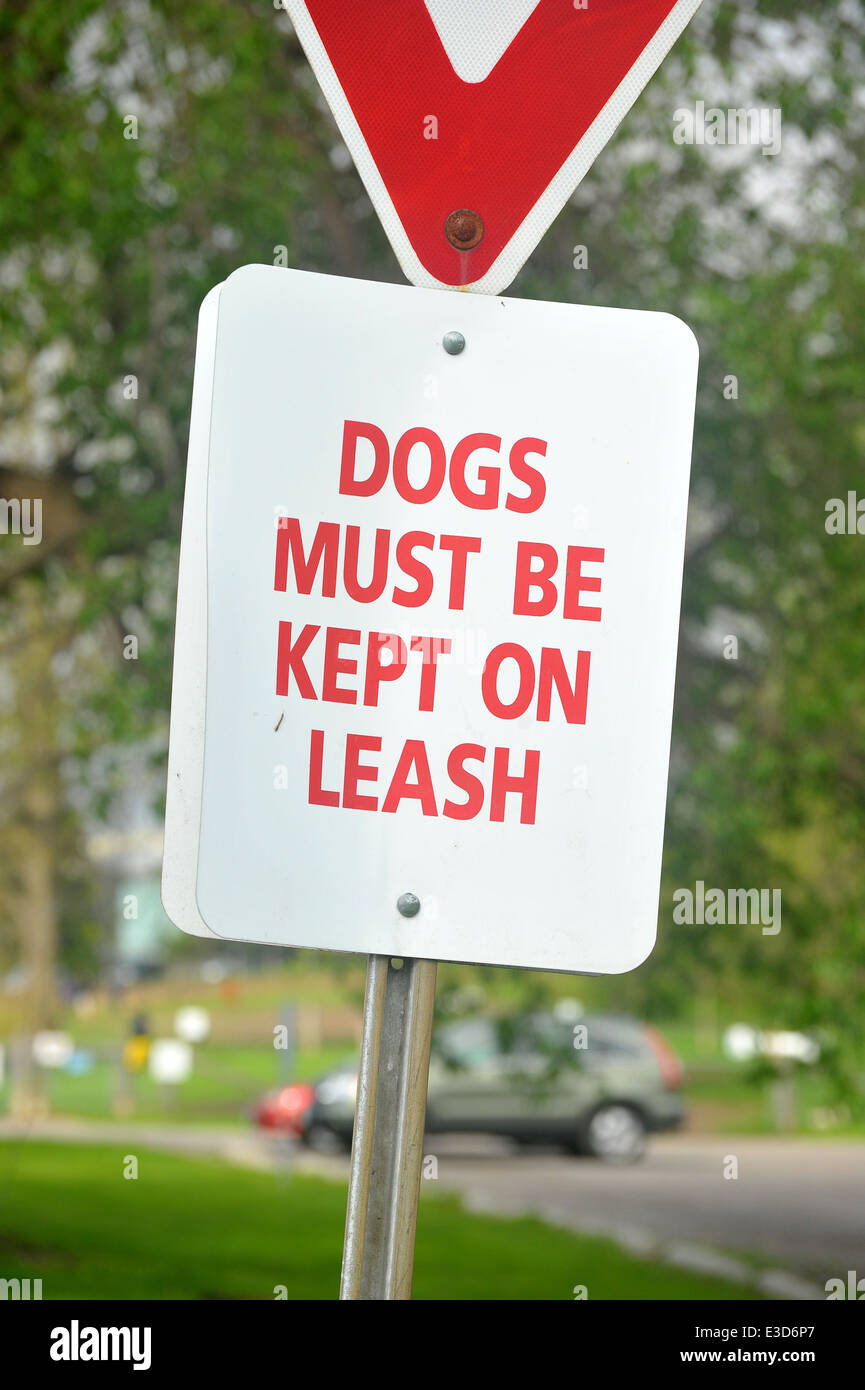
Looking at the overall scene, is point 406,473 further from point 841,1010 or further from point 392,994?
point 841,1010

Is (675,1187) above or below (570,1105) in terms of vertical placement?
below

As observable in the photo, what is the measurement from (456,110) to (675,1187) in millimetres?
16639

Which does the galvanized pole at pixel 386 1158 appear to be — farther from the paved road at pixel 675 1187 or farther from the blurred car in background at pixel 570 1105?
the blurred car in background at pixel 570 1105

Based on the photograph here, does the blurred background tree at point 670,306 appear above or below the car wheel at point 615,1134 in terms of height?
above

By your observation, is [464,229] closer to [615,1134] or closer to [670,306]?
[670,306]

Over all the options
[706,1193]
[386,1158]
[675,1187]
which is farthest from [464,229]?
[675,1187]

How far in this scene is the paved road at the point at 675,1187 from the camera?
12.2 metres

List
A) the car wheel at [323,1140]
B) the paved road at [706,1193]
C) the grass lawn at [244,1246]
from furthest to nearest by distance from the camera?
the car wheel at [323,1140], the paved road at [706,1193], the grass lawn at [244,1246]

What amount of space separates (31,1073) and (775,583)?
20068 millimetres

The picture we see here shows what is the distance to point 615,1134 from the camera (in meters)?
19.7

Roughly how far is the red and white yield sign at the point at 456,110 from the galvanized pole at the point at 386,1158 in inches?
23.1

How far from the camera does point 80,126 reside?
6.78 m

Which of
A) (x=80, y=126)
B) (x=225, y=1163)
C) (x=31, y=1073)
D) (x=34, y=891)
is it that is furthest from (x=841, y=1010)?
(x=34, y=891)

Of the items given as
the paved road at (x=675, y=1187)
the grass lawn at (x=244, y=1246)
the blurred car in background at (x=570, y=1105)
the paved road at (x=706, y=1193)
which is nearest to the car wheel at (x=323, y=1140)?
the blurred car in background at (x=570, y=1105)
